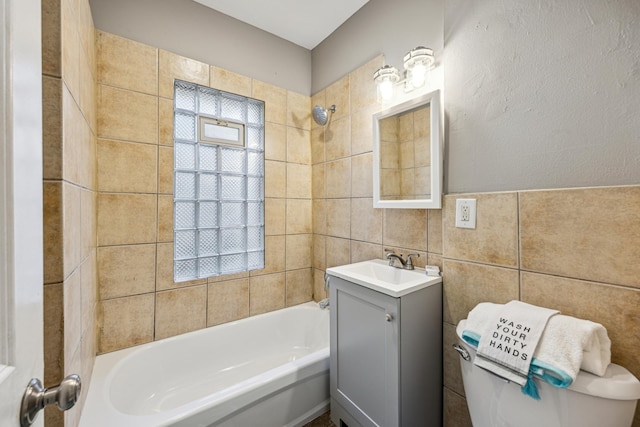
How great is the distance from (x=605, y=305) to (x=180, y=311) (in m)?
2.09

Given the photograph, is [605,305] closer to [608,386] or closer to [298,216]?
[608,386]

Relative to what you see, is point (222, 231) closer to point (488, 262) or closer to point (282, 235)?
point (282, 235)

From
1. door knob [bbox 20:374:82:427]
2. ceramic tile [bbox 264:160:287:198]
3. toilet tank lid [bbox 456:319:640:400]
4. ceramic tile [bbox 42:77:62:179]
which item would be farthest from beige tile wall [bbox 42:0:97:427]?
toilet tank lid [bbox 456:319:640:400]

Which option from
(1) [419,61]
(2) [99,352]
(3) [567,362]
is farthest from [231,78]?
(3) [567,362]

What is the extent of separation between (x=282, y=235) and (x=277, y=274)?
0.32 meters

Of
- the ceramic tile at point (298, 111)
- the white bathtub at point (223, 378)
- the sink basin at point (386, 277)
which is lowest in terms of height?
the white bathtub at point (223, 378)

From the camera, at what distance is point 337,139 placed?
6.69 ft

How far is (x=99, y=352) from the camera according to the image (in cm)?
153

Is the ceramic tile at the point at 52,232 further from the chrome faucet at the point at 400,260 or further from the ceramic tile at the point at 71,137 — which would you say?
the chrome faucet at the point at 400,260

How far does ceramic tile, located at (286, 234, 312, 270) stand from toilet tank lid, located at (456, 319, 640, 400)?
5.79ft

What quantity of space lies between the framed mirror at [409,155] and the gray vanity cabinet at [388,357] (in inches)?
19.4

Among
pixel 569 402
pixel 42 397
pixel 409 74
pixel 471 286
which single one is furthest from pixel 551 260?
pixel 42 397

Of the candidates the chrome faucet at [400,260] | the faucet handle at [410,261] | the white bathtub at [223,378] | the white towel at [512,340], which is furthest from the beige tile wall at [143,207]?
the white towel at [512,340]

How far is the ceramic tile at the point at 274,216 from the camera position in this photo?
211 centimetres
